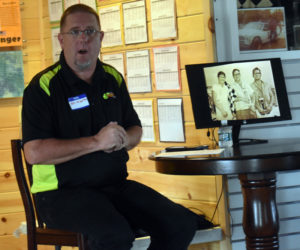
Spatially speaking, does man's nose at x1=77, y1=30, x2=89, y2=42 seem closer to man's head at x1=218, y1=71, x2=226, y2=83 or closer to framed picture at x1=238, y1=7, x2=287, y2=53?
man's head at x1=218, y1=71, x2=226, y2=83

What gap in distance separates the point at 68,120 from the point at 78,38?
0.37 m

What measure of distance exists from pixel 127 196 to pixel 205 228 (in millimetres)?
786

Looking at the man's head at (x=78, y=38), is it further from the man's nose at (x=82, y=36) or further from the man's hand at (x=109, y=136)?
the man's hand at (x=109, y=136)

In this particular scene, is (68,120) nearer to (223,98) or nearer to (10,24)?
(223,98)

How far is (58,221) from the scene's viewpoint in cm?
224

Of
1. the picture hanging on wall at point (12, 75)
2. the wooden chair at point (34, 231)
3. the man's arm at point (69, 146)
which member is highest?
the picture hanging on wall at point (12, 75)

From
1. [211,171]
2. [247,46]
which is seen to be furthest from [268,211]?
[247,46]

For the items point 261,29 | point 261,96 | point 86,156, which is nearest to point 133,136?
point 86,156

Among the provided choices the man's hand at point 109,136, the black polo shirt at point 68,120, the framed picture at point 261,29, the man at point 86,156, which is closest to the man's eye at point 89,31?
the man at point 86,156

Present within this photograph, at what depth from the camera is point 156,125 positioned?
3.23m

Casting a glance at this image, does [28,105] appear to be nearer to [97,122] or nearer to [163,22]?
[97,122]

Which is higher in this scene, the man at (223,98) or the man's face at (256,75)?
the man's face at (256,75)

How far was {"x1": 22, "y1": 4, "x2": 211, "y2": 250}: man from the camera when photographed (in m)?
2.20

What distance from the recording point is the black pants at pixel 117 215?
2.13m
